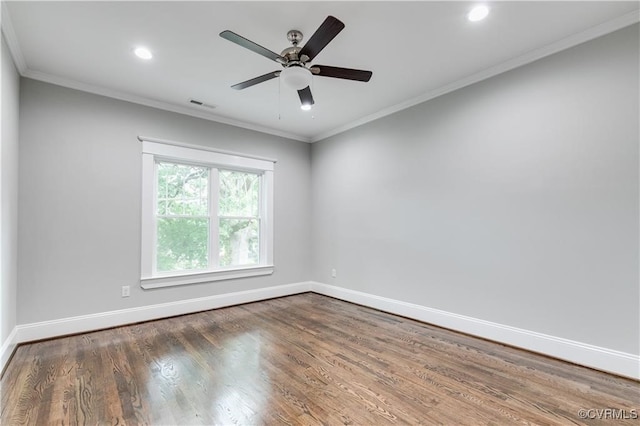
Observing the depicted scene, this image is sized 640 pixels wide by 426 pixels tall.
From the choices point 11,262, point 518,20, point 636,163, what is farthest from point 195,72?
point 636,163

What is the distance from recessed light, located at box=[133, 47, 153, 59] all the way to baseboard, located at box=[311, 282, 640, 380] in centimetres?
383

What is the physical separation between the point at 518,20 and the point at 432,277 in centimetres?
258

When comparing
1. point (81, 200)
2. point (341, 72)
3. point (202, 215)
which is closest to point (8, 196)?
point (81, 200)

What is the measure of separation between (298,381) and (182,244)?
8.76 feet

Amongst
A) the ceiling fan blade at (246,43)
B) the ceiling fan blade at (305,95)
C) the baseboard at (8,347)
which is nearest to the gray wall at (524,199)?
the ceiling fan blade at (305,95)

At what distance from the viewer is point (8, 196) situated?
2582 mm

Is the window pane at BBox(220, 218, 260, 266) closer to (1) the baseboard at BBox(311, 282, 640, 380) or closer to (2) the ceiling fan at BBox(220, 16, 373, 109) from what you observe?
(1) the baseboard at BBox(311, 282, 640, 380)

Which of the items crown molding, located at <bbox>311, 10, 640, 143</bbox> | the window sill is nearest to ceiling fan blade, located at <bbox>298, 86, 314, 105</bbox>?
crown molding, located at <bbox>311, 10, 640, 143</bbox>

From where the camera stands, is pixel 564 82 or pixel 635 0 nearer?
pixel 635 0

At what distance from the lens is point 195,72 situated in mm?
3096

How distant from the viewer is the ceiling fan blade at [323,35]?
72.2 inches

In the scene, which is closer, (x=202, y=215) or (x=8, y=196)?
(x=8, y=196)

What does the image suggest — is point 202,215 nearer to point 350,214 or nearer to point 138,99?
point 138,99

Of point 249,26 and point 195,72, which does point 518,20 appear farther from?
point 195,72
